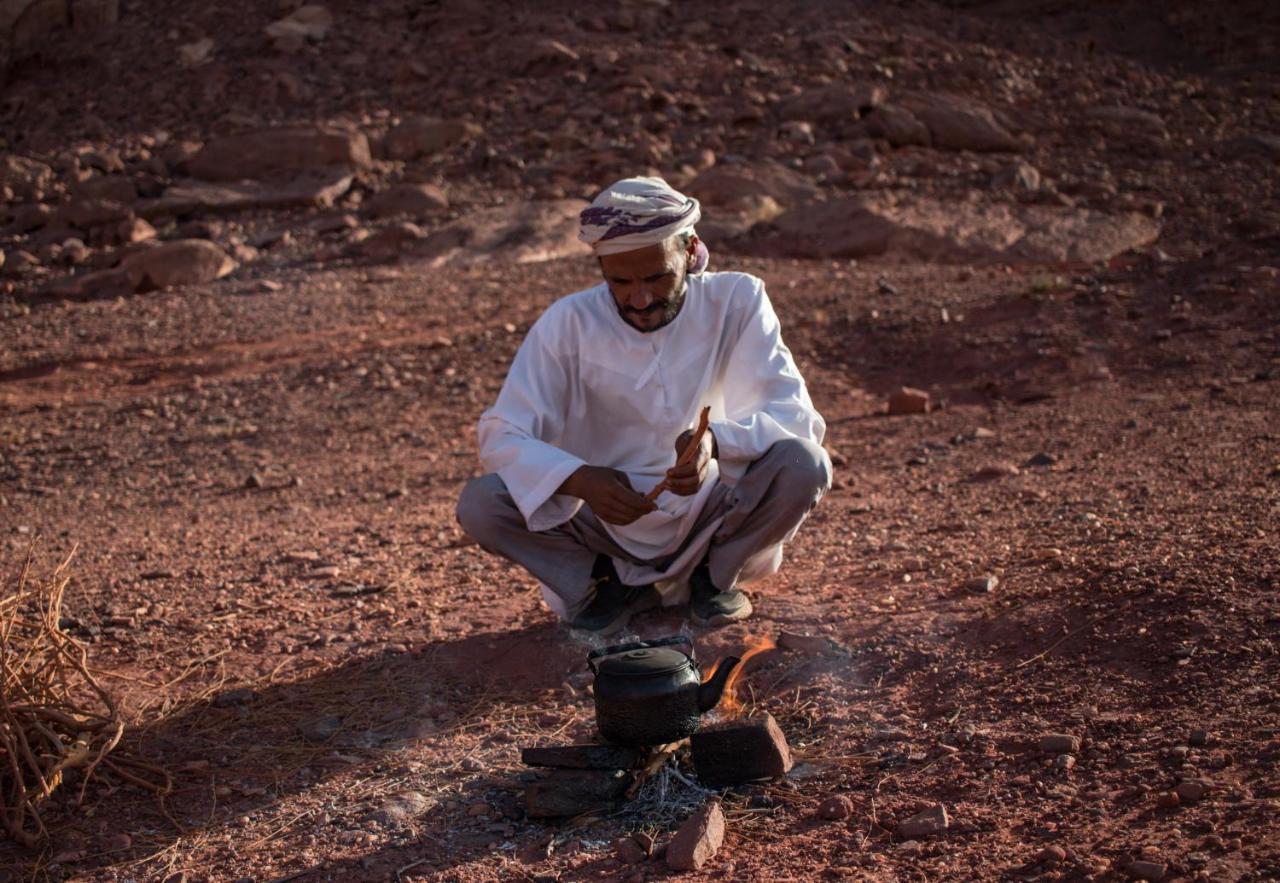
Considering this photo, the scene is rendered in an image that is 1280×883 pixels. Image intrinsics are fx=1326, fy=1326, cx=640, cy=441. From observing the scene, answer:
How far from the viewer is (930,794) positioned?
115 inches

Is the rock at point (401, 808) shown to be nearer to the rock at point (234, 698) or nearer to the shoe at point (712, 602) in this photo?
the rock at point (234, 698)

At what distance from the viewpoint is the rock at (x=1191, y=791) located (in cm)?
266

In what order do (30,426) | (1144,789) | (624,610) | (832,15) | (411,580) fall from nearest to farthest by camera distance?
(1144,789) < (624,610) < (411,580) < (30,426) < (832,15)

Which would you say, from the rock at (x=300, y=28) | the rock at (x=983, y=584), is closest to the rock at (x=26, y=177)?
the rock at (x=300, y=28)

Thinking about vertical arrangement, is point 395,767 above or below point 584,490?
below

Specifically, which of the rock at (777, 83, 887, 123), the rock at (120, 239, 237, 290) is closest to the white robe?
the rock at (120, 239, 237, 290)

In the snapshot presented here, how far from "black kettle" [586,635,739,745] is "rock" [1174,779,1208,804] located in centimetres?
98

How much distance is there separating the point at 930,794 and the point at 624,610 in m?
1.31

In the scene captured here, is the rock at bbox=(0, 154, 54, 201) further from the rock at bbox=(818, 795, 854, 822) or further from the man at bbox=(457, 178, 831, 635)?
the rock at bbox=(818, 795, 854, 822)

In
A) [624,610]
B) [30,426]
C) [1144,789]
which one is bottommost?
[30,426]

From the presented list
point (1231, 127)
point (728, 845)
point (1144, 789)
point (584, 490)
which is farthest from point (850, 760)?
point (1231, 127)

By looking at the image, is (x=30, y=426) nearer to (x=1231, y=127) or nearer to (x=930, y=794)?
(x=930, y=794)

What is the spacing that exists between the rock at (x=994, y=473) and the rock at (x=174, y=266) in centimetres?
721

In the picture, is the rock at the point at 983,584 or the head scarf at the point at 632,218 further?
the rock at the point at 983,584
